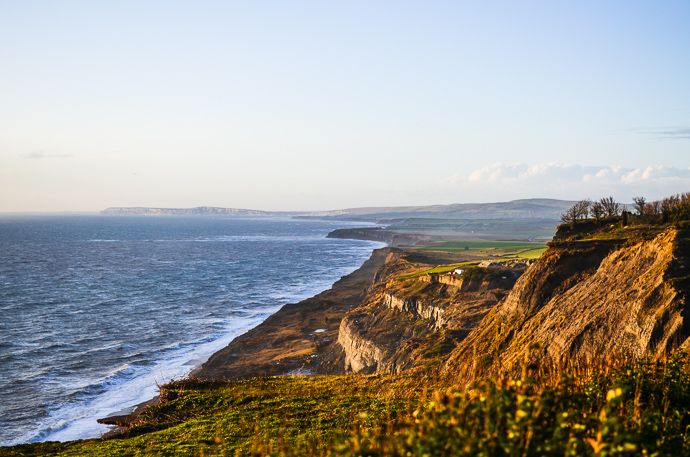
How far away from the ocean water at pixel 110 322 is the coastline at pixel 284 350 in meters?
1.91

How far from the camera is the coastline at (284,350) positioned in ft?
139

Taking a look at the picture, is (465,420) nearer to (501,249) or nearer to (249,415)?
(249,415)

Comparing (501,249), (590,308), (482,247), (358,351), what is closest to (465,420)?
(590,308)

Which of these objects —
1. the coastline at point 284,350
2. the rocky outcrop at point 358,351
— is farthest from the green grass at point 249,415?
the rocky outcrop at point 358,351

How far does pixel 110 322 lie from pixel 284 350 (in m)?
26.9

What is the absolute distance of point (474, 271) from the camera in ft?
158

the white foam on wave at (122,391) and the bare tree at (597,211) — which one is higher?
the bare tree at (597,211)

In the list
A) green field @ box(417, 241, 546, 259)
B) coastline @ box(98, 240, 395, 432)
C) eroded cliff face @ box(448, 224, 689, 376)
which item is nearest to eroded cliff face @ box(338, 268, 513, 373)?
coastline @ box(98, 240, 395, 432)

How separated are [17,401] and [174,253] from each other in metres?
125

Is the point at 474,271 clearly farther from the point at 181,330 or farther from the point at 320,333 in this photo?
the point at 181,330

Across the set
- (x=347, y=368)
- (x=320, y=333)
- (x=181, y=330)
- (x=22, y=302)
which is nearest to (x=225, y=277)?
(x=22, y=302)

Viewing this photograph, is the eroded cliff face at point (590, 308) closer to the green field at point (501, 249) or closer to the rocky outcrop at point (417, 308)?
the rocky outcrop at point (417, 308)

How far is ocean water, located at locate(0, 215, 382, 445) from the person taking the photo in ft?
120

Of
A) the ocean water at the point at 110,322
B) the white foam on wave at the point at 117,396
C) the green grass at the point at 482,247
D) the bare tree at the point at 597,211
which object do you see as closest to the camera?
the white foam on wave at the point at 117,396
